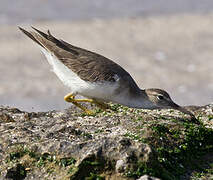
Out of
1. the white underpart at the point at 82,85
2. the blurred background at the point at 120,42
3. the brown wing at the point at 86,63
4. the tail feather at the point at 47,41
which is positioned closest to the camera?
the white underpart at the point at 82,85

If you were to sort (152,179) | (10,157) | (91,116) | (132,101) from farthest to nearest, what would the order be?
(132,101) → (91,116) → (10,157) → (152,179)

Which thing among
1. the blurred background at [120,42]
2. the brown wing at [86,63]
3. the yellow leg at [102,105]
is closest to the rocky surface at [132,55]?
the blurred background at [120,42]

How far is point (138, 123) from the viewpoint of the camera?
28.1 feet

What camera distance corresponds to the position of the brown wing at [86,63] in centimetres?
1023

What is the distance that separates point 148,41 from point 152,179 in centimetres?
1672

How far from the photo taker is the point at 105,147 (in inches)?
282

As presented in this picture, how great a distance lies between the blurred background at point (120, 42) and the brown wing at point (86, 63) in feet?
20.6

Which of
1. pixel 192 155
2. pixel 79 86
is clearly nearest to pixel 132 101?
pixel 79 86

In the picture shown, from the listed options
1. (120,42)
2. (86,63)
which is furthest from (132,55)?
(86,63)

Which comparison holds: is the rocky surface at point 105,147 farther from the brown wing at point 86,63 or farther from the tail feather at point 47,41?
the tail feather at point 47,41

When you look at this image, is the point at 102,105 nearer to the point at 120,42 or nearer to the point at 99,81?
the point at 99,81

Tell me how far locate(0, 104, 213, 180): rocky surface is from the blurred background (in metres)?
8.39

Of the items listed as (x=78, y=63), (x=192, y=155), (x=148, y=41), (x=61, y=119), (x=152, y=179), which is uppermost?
(x=148, y=41)

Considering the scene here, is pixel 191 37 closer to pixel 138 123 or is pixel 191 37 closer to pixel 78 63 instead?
pixel 78 63
